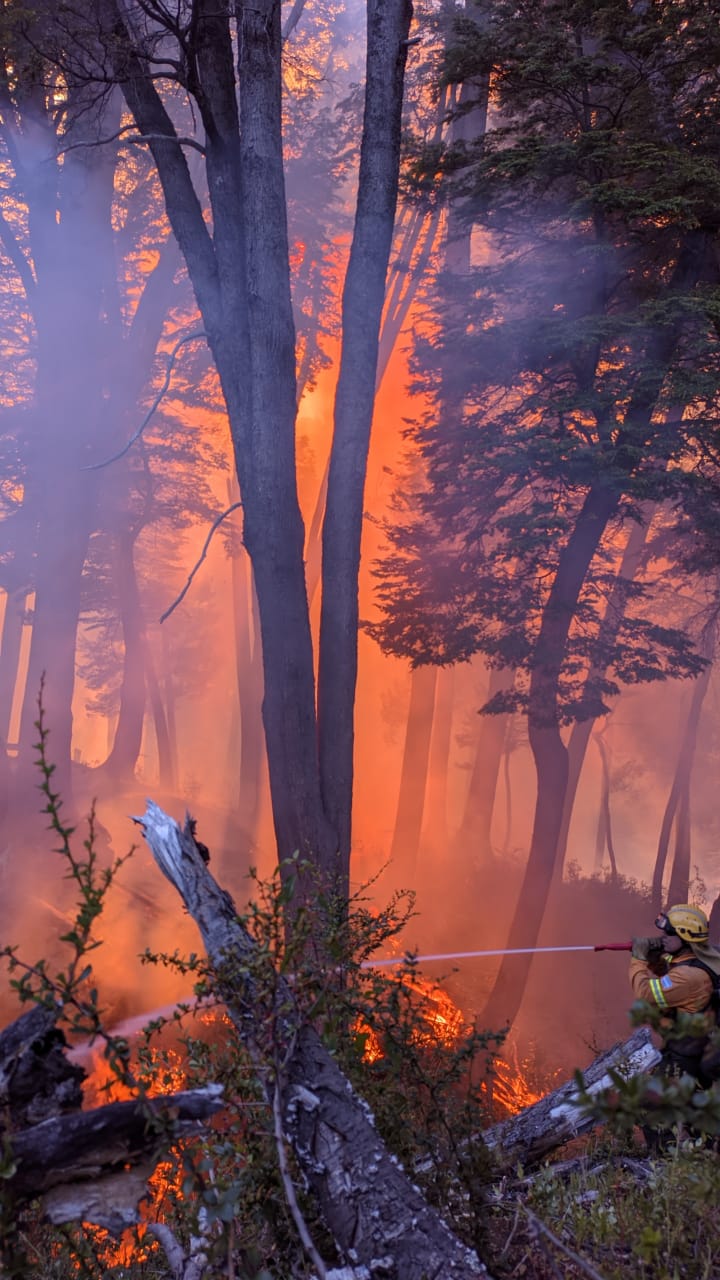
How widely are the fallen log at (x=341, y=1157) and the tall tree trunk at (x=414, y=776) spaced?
48.2 feet

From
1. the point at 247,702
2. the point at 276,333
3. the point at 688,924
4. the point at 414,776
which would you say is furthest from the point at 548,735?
the point at 247,702

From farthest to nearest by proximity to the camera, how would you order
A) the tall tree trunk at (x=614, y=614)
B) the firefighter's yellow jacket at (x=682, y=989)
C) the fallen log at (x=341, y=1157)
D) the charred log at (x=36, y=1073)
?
the tall tree trunk at (x=614, y=614) → the firefighter's yellow jacket at (x=682, y=989) → the fallen log at (x=341, y=1157) → the charred log at (x=36, y=1073)

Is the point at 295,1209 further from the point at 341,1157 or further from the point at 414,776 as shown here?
the point at 414,776

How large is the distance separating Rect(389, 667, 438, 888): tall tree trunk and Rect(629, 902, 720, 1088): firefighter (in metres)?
12.5

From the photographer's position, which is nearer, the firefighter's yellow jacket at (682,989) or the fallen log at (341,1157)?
the fallen log at (341,1157)

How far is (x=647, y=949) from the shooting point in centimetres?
466

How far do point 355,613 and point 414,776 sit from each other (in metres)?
11.8

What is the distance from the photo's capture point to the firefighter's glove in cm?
463

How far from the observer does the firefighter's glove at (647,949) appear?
4633mm

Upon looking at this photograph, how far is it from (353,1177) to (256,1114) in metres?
0.39

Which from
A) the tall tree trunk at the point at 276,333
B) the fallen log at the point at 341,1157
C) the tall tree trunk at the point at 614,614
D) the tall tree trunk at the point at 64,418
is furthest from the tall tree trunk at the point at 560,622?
the tall tree trunk at the point at 64,418

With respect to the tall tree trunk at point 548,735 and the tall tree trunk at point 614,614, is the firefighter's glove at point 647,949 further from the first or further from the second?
the tall tree trunk at point 614,614

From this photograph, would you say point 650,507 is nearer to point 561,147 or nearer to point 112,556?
point 561,147

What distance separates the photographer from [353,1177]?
2.24 metres
